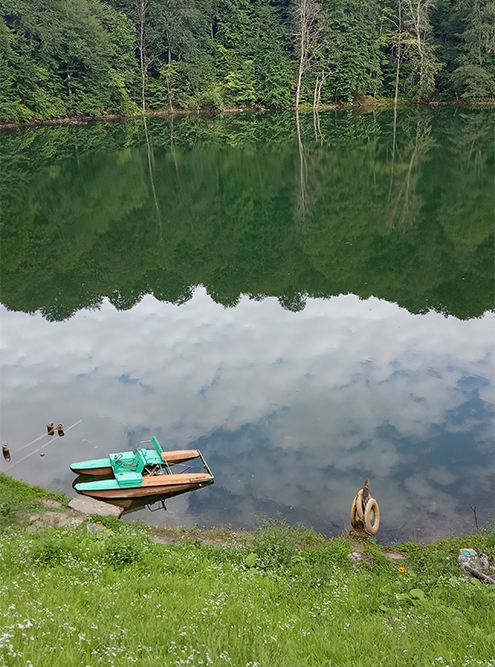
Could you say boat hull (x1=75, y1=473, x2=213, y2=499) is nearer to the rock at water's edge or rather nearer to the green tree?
the rock at water's edge

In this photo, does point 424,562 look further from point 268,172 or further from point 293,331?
point 268,172

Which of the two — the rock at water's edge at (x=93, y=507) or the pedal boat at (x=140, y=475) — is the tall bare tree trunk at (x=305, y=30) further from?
the rock at water's edge at (x=93, y=507)

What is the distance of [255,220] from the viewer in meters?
32.9

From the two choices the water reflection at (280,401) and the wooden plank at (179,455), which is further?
the wooden plank at (179,455)

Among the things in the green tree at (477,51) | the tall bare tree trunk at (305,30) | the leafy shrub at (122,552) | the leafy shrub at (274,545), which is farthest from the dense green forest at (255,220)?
the tall bare tree trunk at (305,30)

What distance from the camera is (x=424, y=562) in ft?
33.0

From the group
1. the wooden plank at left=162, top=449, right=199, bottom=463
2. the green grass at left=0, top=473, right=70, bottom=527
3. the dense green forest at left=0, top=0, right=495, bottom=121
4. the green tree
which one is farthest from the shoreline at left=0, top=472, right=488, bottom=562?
the green tree

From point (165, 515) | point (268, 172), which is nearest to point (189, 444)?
point (165, 515)

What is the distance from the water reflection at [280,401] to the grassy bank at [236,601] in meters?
1.76

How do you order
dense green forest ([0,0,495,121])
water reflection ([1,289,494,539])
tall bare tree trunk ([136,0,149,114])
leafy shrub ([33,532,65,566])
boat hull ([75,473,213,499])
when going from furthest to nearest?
1. tall bare tree trunk ([136,0,149,114])
2. dense green forest ([0,0,495,121])
3. boat hull ([75,473,213,499])
4. water reflection ([1,289,494,539])
5. leafy shrub ([33,532,65,566])

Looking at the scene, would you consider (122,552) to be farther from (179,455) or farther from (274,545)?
(179,455)

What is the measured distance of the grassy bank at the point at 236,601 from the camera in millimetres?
5109

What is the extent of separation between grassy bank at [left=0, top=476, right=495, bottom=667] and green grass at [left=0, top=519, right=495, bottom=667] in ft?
0.07

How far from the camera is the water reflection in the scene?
13.0 meters
